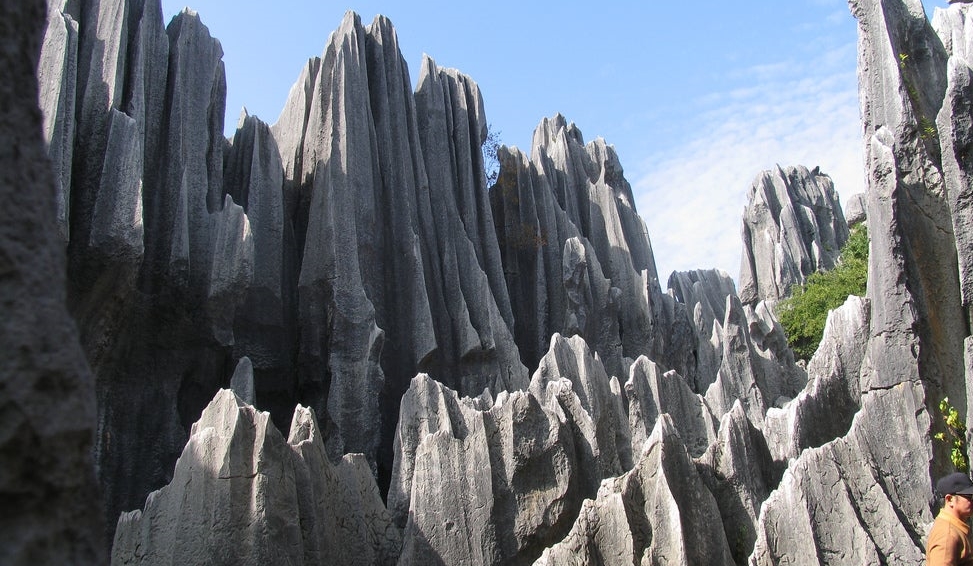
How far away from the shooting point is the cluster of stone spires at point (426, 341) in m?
9.66

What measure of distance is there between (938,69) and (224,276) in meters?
11.4

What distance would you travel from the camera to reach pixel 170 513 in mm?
9555

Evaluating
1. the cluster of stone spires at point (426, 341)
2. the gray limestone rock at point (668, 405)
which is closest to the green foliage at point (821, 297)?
the cluster of stone spires at point (426, 341)

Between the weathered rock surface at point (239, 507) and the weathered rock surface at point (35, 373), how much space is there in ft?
26.8

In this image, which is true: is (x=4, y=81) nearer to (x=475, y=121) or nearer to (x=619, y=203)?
(x=475, y=121)

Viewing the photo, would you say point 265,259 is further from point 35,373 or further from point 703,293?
point 703,293

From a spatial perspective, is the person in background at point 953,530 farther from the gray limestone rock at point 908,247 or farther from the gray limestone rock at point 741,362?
the gray limestone rock at point 741,362

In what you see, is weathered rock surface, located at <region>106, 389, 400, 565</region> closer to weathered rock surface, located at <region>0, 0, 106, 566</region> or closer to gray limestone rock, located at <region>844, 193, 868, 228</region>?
weathered rock surface, located at <region>0, 0, 106, 566</region>

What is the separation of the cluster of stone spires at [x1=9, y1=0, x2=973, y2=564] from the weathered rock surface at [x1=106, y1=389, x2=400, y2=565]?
31 millimetres

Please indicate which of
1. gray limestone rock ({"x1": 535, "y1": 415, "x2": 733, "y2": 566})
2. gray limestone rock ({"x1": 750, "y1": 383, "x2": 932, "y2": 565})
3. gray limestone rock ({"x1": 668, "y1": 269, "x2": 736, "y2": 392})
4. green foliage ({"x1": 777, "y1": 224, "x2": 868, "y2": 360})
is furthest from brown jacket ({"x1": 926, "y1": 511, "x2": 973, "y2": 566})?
green foliage ({"x1": 777, "y1": 224, "x2": 868, "y2": 360})

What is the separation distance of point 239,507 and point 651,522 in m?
4.25

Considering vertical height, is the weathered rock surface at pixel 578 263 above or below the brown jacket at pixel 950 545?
above

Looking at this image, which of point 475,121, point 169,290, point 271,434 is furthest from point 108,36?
point 475,121

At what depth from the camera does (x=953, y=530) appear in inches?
215
